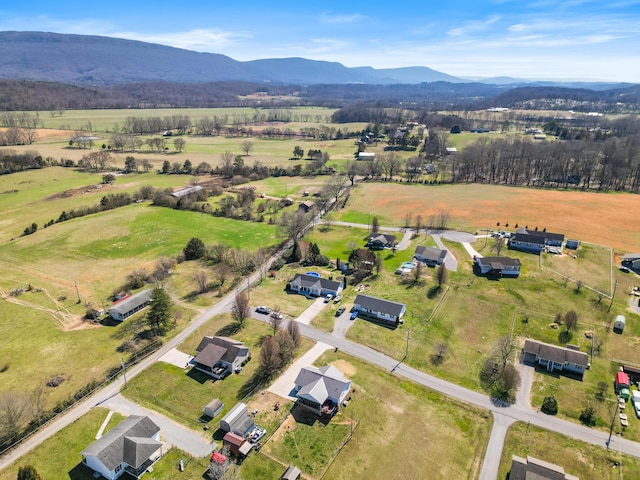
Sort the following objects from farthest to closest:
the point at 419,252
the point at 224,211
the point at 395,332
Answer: the point at 224,211 < the point at 419,252 < the point at 395,332

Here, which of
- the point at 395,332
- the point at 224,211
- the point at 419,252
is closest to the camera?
the point at 395,332

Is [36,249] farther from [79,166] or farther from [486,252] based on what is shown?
[486,252]

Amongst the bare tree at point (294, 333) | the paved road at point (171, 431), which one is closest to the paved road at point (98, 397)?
the paved road at point (171, 431)

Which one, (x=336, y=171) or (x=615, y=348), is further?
(x=336, y=171)

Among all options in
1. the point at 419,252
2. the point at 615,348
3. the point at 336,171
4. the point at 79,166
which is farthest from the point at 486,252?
the point at 79,166

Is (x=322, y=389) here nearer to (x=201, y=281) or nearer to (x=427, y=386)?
(x=427, y=386)

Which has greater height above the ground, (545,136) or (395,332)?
(545,136)
